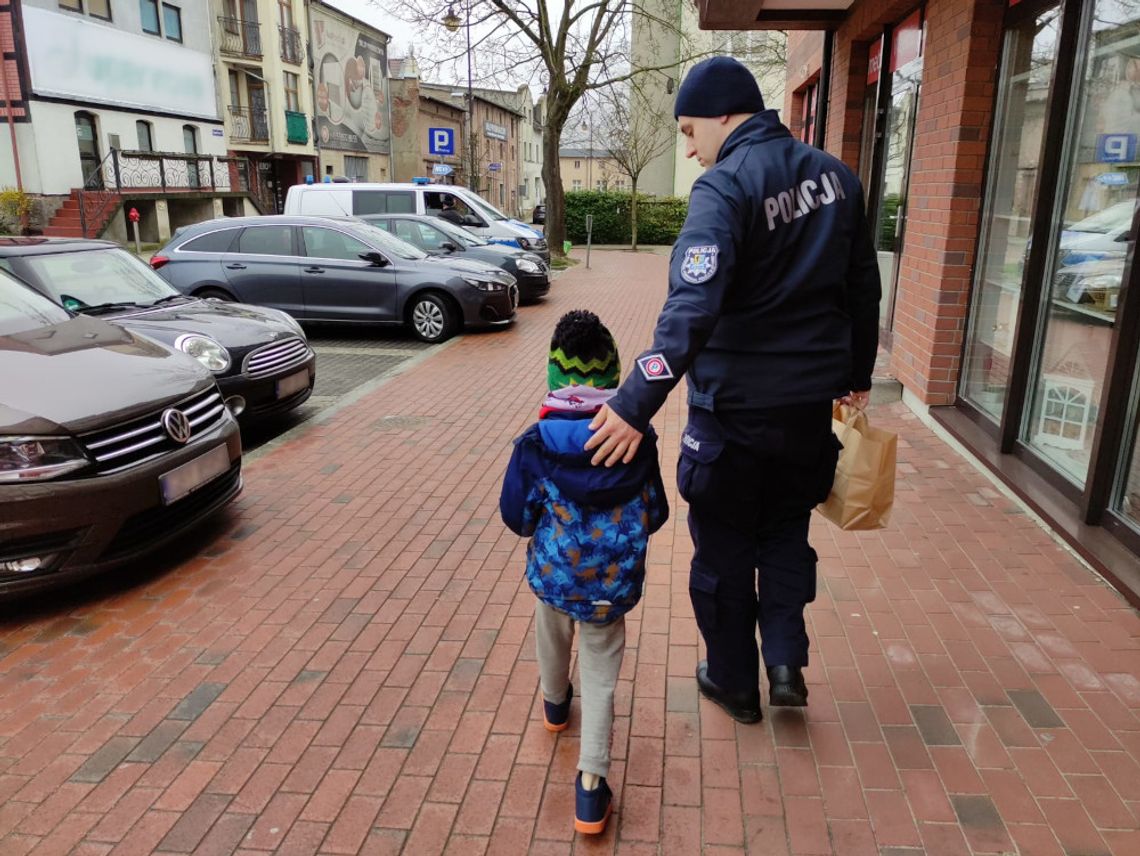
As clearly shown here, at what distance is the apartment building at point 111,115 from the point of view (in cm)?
2431

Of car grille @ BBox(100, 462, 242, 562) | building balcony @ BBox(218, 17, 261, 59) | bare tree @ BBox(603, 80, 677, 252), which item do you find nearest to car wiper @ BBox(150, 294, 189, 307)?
car grille @ BBox(100, 462, 242, 562)

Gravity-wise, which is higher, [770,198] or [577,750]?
[770,198]

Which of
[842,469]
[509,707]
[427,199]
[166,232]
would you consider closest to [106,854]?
[509,707]

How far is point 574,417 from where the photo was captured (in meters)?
2.39

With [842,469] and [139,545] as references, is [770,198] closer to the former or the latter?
[842,469]

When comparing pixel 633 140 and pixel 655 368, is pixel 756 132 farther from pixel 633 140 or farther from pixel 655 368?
pixel 633 140

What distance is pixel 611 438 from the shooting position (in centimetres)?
229

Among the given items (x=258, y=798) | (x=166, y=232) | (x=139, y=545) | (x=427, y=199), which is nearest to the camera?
(x=258, y=798)

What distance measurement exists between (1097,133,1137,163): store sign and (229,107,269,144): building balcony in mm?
37664

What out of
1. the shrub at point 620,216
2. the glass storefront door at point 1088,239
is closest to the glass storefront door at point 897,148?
the glass storefront door at point 1088,239

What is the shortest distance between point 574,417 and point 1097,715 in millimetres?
2136

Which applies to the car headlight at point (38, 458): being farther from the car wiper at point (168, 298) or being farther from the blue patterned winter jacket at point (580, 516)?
the car wiper at point (168, 298)

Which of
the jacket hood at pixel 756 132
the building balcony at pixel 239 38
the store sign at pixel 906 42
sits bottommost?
the jacket hood at pixel 756 132

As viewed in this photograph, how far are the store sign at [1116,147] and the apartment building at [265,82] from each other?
35366mm
